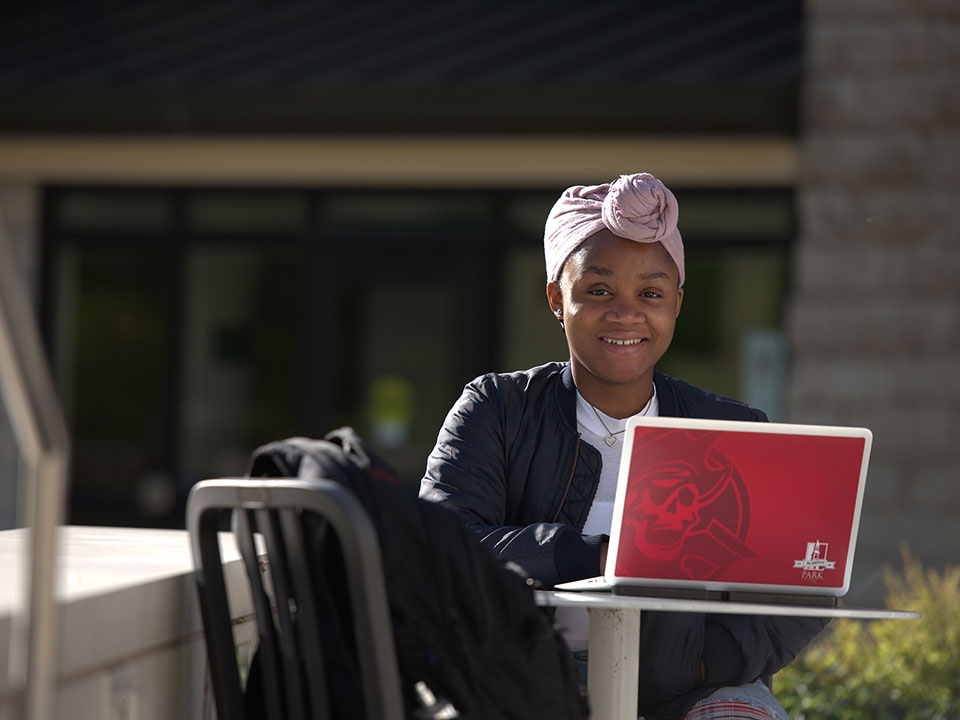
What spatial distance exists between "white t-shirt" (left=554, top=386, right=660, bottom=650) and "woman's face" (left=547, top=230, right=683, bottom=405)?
0.21ft

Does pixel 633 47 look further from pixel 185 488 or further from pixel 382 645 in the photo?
pixel 382 645

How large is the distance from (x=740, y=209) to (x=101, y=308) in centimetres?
423

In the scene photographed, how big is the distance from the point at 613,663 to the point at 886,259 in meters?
5.49

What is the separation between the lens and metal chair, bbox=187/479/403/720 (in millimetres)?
1784

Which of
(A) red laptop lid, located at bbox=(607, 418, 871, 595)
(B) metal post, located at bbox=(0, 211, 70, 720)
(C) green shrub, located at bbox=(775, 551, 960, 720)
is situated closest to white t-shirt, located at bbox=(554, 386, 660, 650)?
(A) red laptop lid, located at bbox=(607, 418, 871, 595)

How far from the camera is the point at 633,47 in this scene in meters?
7.50

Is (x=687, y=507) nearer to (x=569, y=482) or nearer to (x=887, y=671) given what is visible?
(x=569, y=482)

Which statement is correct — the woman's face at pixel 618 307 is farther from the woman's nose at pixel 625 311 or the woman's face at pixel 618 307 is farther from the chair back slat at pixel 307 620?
the chair back slat at pixel 307 620

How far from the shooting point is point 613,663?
88.8 inches

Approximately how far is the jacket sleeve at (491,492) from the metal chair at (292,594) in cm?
49

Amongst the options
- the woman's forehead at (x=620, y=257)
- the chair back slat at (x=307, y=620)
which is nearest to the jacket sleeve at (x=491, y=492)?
the woman's forehead at (x=620, y=257)

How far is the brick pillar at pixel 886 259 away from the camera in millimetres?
7105

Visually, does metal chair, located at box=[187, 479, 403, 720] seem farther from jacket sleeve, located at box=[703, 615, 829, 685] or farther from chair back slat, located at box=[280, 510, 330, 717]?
jacket sleeve, located at box=[703, 615, 829, 685]

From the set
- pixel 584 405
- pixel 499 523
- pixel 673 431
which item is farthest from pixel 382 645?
pixel 584 405
